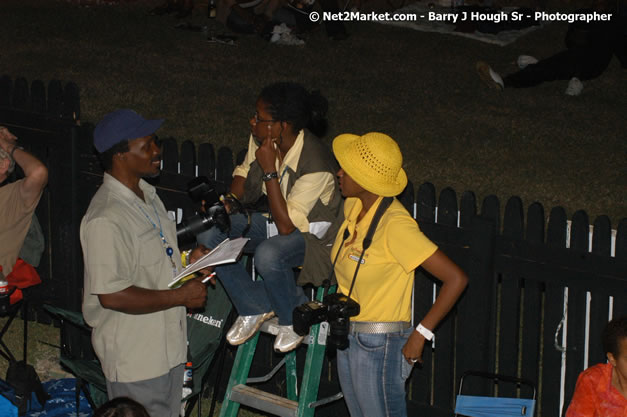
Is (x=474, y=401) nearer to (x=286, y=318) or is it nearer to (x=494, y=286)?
(x=494, y=286)

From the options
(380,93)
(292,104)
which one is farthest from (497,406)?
(380,93)

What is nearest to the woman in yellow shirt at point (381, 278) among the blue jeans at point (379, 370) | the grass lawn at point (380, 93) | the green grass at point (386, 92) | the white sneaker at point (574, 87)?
the blue jeans at point (379, 370)

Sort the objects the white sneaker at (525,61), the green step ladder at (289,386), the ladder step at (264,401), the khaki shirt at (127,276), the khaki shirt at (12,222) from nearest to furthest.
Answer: the khaki shirt at (127,276), the green step ladder at (289,386), the ladder step at (264,401), the khaki shirt at (12,222), the white sneaker at (525,61)

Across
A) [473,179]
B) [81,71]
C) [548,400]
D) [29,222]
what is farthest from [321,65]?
[548,400]

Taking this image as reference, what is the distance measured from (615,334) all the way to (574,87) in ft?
38.0

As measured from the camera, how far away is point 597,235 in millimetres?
5484

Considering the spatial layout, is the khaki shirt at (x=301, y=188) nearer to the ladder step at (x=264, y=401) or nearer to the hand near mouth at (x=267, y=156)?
the hand near mouth at (x=267, y=156)

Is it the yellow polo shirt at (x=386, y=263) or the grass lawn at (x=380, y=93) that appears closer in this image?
the yellow polo shirt at (x=386, y=263)

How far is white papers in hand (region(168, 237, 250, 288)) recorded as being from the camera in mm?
4953

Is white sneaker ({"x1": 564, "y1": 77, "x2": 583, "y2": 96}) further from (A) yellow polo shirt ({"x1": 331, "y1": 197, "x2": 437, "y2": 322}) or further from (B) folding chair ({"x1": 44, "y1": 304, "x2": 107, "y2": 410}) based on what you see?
(A) yellow polo shirt ({"x1": 331, "y1": 197, "x2": 437, "y2": 322})

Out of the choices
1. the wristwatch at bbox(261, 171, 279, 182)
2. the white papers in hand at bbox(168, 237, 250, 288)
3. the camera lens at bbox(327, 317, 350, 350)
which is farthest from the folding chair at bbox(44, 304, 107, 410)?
the camera lens at bbox(327, 317, 350, 350)

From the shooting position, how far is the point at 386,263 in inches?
192

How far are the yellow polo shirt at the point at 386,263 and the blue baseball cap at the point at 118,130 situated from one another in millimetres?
1290

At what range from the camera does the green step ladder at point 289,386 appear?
5.56 m
